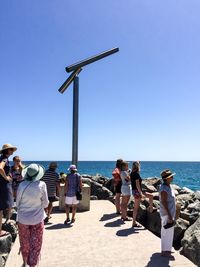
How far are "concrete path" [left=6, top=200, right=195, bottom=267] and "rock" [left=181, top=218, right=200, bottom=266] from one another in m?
0.28

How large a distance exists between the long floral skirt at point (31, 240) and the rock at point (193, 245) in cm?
336

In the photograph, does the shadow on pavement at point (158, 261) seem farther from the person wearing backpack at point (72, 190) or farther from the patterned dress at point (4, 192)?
the person wearing backpack at point (72, 190)

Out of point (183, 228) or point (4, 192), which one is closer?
point (4, 192)

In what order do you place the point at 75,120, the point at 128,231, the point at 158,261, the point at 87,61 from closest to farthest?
the point at 158,261
the point at 128,231
the point at 75,120
the point at 87,61

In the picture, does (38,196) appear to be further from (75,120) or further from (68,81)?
(68,81)

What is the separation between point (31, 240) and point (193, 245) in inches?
141

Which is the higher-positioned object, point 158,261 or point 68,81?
point 68,81

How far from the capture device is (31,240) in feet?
17.3

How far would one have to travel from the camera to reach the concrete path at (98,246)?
5953 millimetres

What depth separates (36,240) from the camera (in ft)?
17.4

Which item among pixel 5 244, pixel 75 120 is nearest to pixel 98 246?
pixel 5 244

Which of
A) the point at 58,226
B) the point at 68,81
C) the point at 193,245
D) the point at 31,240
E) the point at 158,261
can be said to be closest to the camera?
the point at 31,240

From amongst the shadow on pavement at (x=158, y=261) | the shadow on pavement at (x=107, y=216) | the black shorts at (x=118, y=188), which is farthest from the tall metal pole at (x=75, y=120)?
the shadow on pavement at (x=158, y=261)

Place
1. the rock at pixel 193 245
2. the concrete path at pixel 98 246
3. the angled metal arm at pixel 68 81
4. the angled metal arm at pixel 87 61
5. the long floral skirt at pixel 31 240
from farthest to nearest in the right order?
the angled metal arm at pixel 68 81
the angled metal arm at pixel 87 61
the rock at pixel 193 245
the concrete path at pixel 98 246
the long floral skirt at pixel 31 240
